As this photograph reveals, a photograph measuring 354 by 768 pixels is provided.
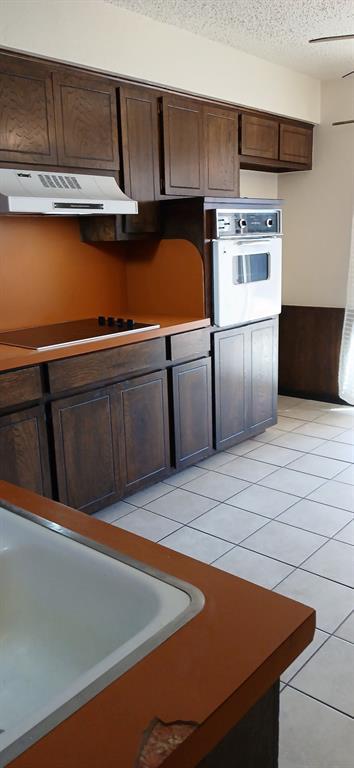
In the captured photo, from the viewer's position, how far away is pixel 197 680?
765mm

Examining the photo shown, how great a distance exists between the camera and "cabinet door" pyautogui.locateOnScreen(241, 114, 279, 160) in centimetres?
405

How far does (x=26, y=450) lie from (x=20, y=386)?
29cm

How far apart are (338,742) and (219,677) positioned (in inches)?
44.0

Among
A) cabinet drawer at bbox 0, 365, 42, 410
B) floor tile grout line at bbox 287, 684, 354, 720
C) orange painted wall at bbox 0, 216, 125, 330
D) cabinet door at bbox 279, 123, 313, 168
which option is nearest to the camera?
floor tile grout line at bbox 287, 684, 354, 720

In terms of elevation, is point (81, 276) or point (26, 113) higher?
point (26, 113)

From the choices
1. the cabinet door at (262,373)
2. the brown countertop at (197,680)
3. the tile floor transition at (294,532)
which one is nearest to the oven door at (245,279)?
the cabinet door at (262,373)

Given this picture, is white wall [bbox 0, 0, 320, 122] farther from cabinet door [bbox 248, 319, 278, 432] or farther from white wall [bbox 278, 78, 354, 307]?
cabinet door [bbox 248, 319, 278, 432]

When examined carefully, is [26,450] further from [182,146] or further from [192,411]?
[182,146]

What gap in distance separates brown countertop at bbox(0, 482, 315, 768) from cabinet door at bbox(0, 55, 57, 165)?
2270 millimetres

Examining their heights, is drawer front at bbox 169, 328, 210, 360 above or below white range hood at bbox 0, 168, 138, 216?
below

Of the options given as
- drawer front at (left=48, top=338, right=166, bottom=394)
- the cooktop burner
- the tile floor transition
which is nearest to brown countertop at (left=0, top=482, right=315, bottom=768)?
the tile floor transition

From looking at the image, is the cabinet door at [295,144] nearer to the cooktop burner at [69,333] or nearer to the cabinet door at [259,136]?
the cabinet door at [259,136]

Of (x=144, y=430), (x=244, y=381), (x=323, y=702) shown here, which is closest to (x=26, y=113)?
(x=144, y=430)

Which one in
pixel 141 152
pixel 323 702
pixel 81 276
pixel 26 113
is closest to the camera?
pixel 323 702
